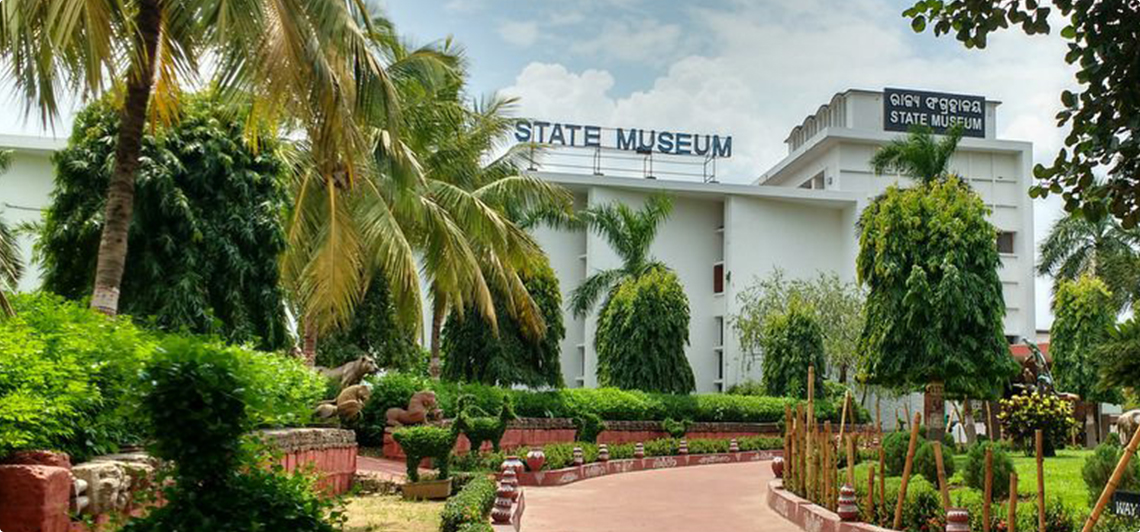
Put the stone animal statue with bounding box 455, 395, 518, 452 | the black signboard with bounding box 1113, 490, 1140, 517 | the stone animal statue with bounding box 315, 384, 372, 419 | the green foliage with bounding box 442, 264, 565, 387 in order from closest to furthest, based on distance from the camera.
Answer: the black signboard with bounding box 1113, 490, 1140, 517 → the stone animal statue with bounding box 455, 395, 518, 452 → the stone animal statue with bounding box 315, 384, 372, 419 → the green foliage with bounding box 442, 264, 565, 387

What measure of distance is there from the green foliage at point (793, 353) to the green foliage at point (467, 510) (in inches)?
911

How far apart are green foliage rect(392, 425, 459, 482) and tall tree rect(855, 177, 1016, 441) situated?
10100 mm

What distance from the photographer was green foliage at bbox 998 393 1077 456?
20.3 metres

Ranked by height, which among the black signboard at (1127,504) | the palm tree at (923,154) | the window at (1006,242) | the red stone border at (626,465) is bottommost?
the red stone border at (626,465)

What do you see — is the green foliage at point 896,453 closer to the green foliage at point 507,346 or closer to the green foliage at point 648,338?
the green foliage at point 507,346

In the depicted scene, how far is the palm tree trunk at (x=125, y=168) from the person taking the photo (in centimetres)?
1073

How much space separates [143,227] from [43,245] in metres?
1.75

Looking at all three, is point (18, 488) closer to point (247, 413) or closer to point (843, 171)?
point (247, 413)

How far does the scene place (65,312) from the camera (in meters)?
8.96

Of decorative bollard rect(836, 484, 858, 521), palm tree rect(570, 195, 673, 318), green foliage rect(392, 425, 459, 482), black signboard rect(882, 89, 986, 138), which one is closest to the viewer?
decorative bollard rect(836, 484, 858, 521)

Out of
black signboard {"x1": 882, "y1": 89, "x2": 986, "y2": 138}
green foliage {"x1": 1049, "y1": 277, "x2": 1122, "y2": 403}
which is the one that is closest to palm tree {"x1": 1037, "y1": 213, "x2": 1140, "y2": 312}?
green foliage {"x1": 1049, "y1": 277, "x2": 1122, "y2": 403}

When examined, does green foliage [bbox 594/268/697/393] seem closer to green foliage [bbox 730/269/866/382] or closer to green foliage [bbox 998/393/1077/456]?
green foliage [bbox 730/269/866/382]

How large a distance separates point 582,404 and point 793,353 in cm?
1051

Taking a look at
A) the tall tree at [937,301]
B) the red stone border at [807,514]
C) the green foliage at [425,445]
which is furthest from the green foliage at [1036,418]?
the green foliage at [425,445]
